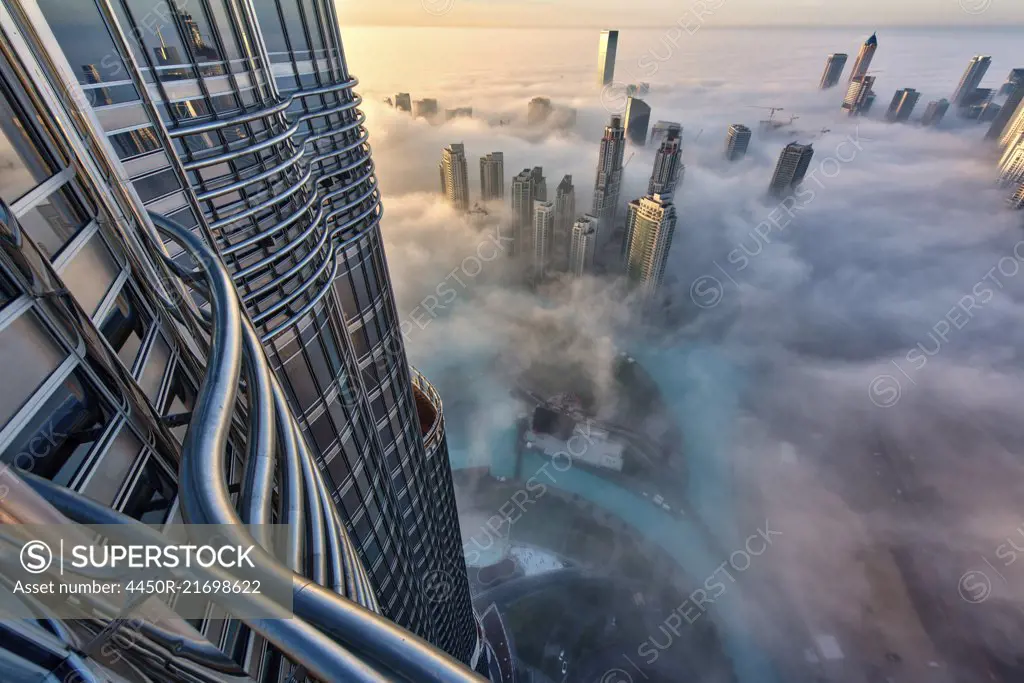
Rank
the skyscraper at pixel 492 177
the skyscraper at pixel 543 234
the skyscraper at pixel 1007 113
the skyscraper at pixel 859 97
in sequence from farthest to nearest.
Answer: the skyscraper at pixel 859 97 → the skyscraper at pixel 1007 113 → the skyscraper at pixel 492 177 → the skyscraper at pixel 543 234

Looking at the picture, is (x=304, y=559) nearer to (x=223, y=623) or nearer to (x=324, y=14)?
(x=223, y=623)

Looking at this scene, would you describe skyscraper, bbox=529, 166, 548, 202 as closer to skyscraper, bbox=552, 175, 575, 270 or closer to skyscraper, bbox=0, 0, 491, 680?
skyscraper, bbox=552, 175, 575, 270

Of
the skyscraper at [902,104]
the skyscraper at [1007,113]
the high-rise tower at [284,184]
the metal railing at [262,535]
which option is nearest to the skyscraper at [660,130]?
the skyscraper at [902,104]

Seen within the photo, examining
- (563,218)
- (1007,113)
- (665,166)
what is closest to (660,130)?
(665,166)

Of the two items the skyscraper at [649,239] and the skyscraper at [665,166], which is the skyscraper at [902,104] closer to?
the skyscraper at [665,166]

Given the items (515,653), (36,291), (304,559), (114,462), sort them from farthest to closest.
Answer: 1. (515,653)
2. (304,559)
3. (114,462)
4. (36,291)

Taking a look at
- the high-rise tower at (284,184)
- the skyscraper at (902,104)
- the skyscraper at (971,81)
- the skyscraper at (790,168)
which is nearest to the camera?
the high-rise tower at (284,184)

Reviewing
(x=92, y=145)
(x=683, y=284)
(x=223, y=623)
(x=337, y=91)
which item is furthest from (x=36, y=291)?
(x=683, y=284)
